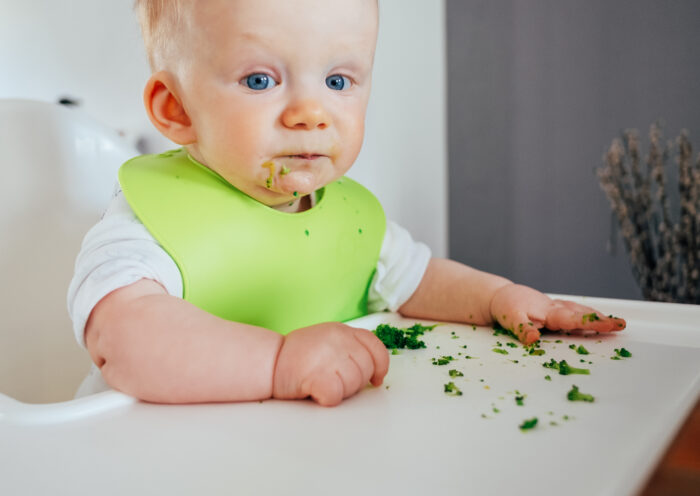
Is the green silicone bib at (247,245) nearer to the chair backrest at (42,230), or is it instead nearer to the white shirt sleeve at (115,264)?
the white shirt sleeve at (115,264)

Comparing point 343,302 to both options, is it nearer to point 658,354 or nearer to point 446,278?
point 446,278

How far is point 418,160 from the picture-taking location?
184 centimetres

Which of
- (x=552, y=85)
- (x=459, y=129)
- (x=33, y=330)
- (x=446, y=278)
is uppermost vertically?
(x=552, y=85)

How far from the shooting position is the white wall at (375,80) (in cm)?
129

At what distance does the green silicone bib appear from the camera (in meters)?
0.60

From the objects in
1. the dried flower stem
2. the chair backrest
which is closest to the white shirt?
the chair backrest

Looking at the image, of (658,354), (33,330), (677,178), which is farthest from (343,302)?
(677,178)

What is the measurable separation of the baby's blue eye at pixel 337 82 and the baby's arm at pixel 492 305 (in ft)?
0.95

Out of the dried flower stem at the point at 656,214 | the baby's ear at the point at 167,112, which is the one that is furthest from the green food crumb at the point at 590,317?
the dried flower stem at the point at 656,214

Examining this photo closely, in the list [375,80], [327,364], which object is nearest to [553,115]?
[375,80]

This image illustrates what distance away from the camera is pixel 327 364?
46cm

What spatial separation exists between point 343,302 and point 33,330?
0.49 meters

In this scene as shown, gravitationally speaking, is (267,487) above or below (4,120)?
below

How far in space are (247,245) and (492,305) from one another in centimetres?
30
